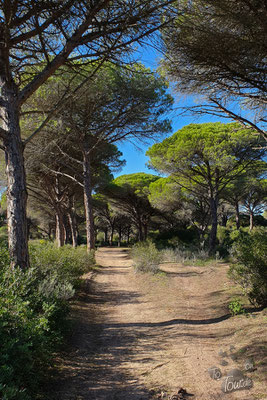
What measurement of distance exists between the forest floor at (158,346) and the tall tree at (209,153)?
716 cm

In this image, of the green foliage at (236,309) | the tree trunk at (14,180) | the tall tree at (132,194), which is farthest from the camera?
the tall tree at (132,194)

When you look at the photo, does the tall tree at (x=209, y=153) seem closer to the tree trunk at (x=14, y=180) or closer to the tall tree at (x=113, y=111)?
the tall tree at (x=113, y=111)

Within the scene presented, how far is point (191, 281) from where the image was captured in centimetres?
824

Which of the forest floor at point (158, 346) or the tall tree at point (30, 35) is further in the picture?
the tall tree at point (30, 35)

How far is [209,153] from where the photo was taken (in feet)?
41.0

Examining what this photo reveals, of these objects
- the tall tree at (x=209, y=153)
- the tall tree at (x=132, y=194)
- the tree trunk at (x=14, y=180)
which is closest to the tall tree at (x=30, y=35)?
the tree trunk at (x=14, y=180)

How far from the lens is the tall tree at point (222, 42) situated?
14.7ft

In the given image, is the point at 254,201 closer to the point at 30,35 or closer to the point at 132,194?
the point at 132,194

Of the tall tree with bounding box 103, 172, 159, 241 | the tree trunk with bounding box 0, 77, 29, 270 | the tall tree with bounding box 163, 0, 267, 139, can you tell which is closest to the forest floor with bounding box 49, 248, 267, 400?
the tree trunk with bounding box 0, 77, 29, 270

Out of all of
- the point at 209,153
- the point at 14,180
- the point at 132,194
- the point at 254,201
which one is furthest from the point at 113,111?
the point at 254,201

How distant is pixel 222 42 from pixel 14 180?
4.40 metres

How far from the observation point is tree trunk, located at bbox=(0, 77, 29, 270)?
14.1ft

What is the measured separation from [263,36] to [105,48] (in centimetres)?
292

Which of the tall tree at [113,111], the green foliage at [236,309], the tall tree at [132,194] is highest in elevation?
the tall tree at [113,111]
